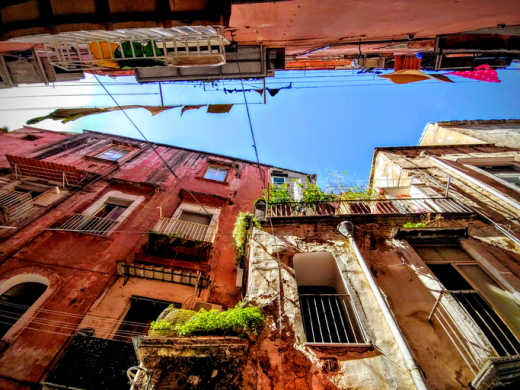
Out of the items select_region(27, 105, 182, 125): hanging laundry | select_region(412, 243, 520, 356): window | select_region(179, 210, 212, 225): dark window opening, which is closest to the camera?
select_region(412, 243, 520, 356): window

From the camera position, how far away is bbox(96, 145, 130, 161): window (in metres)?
14.4

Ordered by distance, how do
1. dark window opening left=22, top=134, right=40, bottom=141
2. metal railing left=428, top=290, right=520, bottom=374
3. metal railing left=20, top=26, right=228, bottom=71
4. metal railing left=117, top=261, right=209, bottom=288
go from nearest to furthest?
metal railing left=428, top=290, right=520, bottom=374 < metal railing left=20, top=26, right=228, bottom=71 < metal railing left=117, top=261, right=209, bottom=288 < dark window opening left=22, top=134, right=40, bottom=141

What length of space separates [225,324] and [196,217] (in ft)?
25.2

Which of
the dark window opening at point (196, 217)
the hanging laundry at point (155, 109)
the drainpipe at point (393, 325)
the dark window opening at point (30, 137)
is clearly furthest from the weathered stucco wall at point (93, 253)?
the hanging laundry at point (155, 109)

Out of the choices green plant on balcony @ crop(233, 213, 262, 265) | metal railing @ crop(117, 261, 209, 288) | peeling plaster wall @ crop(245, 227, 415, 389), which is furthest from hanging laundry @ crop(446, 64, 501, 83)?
metal railing @ crop(117, 261, 209, 288)

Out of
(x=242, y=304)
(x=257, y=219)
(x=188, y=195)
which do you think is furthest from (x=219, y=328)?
(x=188, y=195)

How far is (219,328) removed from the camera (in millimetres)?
4387

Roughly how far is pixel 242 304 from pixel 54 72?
10647 millimetres

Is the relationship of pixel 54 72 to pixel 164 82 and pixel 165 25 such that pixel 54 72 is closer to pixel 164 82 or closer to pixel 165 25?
pixel 164 82

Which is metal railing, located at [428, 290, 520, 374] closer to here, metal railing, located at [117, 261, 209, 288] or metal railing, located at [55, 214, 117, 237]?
metal railing, located at [117, 261, 209, 288]

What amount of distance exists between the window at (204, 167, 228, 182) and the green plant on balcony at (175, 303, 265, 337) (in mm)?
11122

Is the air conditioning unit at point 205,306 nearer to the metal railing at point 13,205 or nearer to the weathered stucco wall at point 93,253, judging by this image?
the weathered stucco wall at point 93,253

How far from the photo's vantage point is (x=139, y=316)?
7.07 m

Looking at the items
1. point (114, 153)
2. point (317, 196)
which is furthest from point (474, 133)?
point (114, 153)
